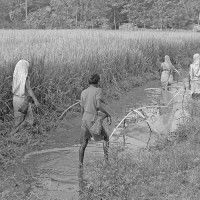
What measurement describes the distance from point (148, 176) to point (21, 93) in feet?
11.1

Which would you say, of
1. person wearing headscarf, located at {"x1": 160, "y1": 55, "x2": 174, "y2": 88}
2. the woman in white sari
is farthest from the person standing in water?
person wearing headscarf, located at {"x1": 160, "y1": 55, "x2": 174, "y2": 88}

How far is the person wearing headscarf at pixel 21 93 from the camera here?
7859 mm

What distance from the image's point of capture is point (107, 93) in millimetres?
12492

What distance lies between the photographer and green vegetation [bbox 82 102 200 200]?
194 inches

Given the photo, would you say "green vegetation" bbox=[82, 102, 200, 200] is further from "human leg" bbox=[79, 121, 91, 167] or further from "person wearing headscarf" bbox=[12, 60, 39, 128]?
"person wearing headscarf" bbox=[12, 60, 39, 128]

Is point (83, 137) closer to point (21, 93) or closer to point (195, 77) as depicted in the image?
point (21, 93)

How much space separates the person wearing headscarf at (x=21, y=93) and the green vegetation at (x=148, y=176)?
98.8 inches

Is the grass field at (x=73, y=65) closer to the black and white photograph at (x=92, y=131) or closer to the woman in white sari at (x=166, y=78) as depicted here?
the black and white photograph at (x=92, y=131)

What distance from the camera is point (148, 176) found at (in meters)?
5.60

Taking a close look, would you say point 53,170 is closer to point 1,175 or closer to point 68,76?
point 1,175

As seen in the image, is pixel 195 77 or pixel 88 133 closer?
pixel 88 133

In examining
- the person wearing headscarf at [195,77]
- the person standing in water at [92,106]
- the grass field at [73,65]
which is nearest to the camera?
the person standing in water at [92,106]

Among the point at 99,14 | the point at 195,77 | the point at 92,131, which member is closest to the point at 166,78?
the point at 195,77

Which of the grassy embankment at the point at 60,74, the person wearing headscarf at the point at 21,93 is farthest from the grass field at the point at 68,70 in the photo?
the person wearing headscarf at the point at 21,93
